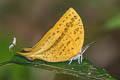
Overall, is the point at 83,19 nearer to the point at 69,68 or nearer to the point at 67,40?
the point at 67,40

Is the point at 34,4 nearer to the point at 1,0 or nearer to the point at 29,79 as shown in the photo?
the point at 1,0

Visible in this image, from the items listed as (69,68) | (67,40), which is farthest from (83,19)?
(69,68)

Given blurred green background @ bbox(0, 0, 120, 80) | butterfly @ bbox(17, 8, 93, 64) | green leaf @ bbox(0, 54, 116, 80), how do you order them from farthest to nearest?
blurred green background @ bbox(0, 0, 120, 80), butterfly @ bbox(17, 8, 93, 64), green leaf @ bbox(0, 54, 116, 80)

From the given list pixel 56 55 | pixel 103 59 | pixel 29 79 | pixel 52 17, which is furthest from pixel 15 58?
pixel 52 17

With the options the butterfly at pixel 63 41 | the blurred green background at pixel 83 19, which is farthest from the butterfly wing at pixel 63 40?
the blurred green background at pixel 83 19

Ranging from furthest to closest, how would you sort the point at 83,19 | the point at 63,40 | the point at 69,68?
the point at 83,19
the point at 63,40
the point at 69,68

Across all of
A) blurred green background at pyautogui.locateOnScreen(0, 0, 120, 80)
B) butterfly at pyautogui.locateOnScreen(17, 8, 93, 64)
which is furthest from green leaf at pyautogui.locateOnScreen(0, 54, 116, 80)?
blurred green background at pyautogui.locateOnScreen(0, 0, 120, 80)

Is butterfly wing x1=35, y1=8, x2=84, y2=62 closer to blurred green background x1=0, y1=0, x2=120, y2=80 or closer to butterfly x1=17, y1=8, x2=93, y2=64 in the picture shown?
butterfly x1=17, y1=8, x2=93, y2=64

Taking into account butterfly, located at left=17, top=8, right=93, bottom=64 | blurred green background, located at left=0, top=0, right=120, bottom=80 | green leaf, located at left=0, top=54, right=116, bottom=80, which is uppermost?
blurred green background, located at left=0, top=0, right=120, bottom=80
